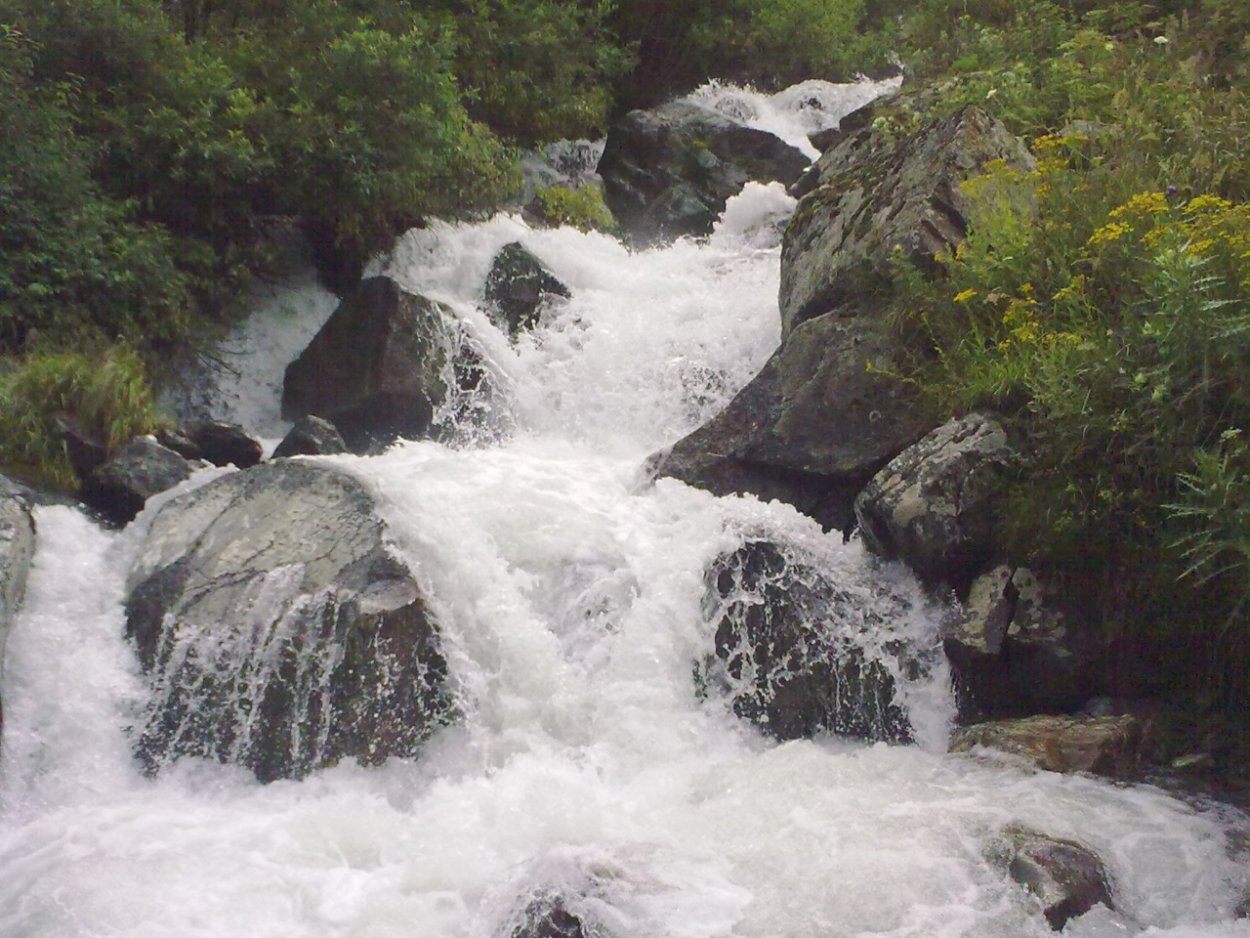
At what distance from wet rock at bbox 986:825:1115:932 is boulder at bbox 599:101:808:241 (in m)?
9.75

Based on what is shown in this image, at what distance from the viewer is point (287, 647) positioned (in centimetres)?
570

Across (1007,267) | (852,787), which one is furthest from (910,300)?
(852,787)

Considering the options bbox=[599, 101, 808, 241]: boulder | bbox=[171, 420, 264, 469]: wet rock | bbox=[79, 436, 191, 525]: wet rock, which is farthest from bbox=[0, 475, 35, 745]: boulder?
bbox=[599, 101, 808, 241]: boulder

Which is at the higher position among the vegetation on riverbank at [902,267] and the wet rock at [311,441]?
the vegetation on riverbank at [902,267]

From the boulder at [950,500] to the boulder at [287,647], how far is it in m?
2.56

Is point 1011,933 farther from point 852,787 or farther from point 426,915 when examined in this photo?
point 426,915

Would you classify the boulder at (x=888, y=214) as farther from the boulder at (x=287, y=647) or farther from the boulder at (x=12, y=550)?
the boulder at (x=12, y=550)

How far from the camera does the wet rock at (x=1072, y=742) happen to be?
16.9 ft

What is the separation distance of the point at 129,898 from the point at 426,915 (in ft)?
3.84

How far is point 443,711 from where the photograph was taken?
5648 mm

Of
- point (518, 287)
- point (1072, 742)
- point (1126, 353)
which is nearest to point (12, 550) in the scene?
point (1072, 742)

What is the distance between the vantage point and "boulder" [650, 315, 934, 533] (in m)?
7.05

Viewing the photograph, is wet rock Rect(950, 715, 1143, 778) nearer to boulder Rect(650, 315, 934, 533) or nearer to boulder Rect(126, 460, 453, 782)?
boulder Rect(650, 315, 934, 533)

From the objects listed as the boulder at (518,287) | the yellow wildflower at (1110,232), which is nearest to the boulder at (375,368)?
the boulder at (518,287)
